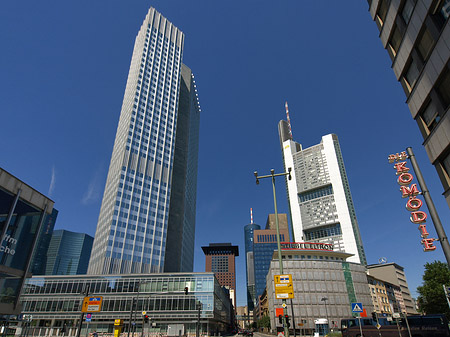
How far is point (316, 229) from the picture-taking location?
14912 centimetres

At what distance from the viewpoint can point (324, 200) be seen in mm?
149250

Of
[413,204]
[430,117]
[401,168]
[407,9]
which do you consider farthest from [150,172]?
[430,117]

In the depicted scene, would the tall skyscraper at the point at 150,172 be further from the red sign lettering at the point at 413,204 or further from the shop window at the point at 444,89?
the shop window at the point at 444,89

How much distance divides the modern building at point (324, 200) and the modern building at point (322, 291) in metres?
52.3

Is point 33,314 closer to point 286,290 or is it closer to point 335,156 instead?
point 286,290

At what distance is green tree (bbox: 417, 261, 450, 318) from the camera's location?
50400 millimetres

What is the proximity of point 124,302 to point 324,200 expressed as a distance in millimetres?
120358

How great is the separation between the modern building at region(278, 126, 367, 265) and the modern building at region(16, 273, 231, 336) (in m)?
96.2

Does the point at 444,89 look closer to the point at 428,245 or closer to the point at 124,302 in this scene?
the point at 428,245

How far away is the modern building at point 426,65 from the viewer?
14102 millimetres

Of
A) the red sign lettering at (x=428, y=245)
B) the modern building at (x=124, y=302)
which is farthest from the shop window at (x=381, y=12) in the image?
the modern building at (x=124, y=302)

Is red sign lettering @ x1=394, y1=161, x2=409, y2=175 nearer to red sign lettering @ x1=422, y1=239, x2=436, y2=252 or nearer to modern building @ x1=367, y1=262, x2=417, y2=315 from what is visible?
red sign lettering @ x1=422, y1=239, x2=436, y2=252

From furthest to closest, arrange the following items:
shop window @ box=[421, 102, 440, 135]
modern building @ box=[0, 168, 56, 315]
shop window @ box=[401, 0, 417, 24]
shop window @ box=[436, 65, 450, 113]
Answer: modern building @ box=[0, 168, 56, 315]
shop window @ box=[401, 0, 417, 24]
shop window @ box=[421, 102, 440, 135]
shop window @ box=[436, 65, 450, 113]

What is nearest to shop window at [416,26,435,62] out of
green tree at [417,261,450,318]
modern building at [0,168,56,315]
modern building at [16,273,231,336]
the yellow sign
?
the yellow sign
